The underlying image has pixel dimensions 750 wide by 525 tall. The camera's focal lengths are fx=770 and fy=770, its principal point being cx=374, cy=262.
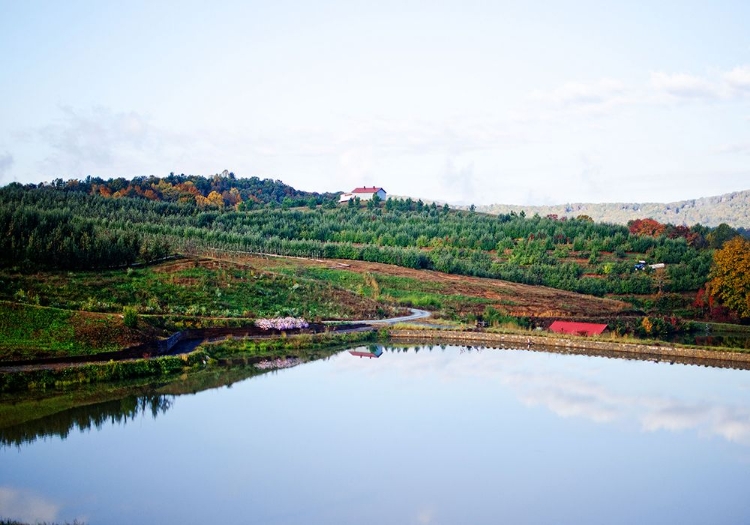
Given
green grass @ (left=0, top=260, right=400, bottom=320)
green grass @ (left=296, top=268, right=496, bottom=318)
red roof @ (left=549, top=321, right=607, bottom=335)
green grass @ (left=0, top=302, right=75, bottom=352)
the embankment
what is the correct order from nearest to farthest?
green grass @ (left=0, top=302, right=75, bottom=352) → green grass @ (left=0, top=260, right=400, bottom=320) → the embankment → red roof @ (left=549, top=321, right=607, bottom=335) → green grass @ (left=296, top=268, right=496, bottom=318)

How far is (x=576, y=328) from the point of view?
151ft

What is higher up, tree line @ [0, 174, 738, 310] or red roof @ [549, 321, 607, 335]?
tree line @ [0, 174, 738, 310]

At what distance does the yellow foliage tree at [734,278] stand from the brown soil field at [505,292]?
719 centimetres

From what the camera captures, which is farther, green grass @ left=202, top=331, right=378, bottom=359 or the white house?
the white house

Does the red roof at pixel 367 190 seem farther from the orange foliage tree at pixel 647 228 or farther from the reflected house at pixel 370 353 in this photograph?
the reflected house at pixel 370 353

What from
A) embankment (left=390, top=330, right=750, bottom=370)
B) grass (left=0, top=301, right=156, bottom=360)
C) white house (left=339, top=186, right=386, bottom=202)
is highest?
white house (left=339, top=186, right=386, bottom=202)

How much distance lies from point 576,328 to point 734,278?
769 inches

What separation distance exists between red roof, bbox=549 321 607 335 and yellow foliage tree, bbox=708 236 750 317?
16.3 metres

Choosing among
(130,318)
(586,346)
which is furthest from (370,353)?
(586,346)

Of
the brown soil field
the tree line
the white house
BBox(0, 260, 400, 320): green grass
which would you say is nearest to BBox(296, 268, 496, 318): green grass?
the brown soil field

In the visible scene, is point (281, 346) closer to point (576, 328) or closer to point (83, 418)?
point (83, 418)

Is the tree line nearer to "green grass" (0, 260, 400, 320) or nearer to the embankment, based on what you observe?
"green grass" (0, 260, 400, 320)

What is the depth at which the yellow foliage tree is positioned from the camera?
57.3m

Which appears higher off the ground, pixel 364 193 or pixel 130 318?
pixel 364 193
